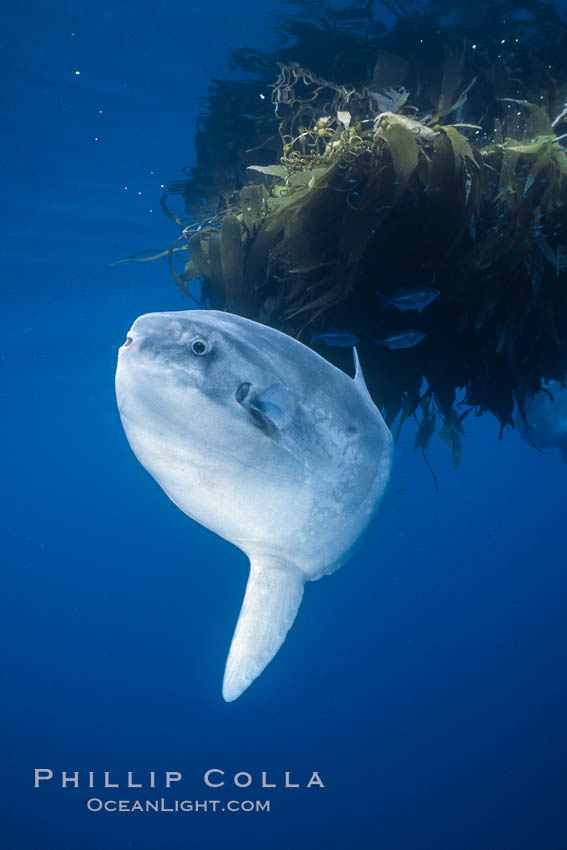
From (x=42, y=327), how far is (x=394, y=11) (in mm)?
20590

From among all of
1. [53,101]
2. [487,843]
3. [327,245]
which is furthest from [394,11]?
[487,843]

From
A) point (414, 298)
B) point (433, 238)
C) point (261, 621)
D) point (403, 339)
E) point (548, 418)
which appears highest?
point (433, 238)

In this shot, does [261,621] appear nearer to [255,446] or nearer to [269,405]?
[255,446]

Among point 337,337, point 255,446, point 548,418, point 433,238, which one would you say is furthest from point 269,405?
point 548,418

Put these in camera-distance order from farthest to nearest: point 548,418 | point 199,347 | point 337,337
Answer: point 548,418, point 337,337, point 199,347

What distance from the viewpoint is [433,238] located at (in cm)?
304

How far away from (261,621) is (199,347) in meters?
1.06

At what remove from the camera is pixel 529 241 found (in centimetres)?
290

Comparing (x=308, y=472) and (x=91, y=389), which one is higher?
(x=308, y=472)

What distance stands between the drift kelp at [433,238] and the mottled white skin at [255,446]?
1.33m

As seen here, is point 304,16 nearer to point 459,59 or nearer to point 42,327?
point 459,59

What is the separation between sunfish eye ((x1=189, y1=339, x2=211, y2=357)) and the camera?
176 centimetres

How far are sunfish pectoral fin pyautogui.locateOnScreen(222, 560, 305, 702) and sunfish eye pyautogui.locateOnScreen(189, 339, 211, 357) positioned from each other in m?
0.91

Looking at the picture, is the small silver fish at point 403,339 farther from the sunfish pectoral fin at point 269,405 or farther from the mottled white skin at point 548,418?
the mottled white skin at point 548,418
